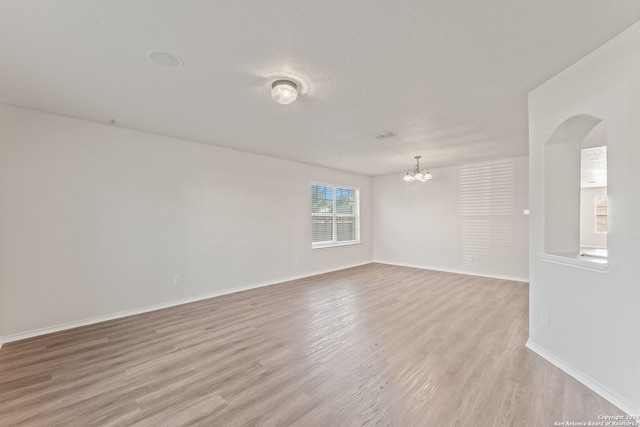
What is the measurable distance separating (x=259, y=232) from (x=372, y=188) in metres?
4.02

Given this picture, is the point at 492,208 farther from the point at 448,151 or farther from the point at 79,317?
the point at 79,317

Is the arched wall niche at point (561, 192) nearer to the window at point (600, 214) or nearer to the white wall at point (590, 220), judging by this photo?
the white wall at point (590, 220)

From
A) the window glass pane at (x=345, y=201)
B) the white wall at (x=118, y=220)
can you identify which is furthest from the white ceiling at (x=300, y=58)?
the window glass pane at (x=345, y=201)

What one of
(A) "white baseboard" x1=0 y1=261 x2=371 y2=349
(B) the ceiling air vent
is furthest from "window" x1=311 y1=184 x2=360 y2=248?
(B) the ceiling air vent

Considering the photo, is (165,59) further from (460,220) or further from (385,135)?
(460,220)

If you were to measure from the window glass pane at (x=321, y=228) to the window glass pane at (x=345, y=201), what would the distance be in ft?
1.55

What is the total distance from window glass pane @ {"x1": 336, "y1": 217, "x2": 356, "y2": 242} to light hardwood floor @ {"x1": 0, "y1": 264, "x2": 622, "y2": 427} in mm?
3233

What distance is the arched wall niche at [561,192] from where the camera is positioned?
93.4 inches

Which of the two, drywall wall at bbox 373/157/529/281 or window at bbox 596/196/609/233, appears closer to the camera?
drywall wall at bbox 373/157/529/281

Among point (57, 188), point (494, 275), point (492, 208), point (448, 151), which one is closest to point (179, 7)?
point (57, 188)

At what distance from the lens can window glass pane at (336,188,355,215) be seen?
6793 millimetres

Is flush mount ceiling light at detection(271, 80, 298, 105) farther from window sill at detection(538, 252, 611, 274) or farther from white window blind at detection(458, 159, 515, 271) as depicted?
white window blind at detection(458, 159, 515, 271)

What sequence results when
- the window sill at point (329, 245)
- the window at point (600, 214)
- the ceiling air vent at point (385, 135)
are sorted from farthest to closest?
the window at point (600, 214), the window sill at point (329, 245), the ceiling air vent at point (385, 135)

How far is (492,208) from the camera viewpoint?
550 centimetres
